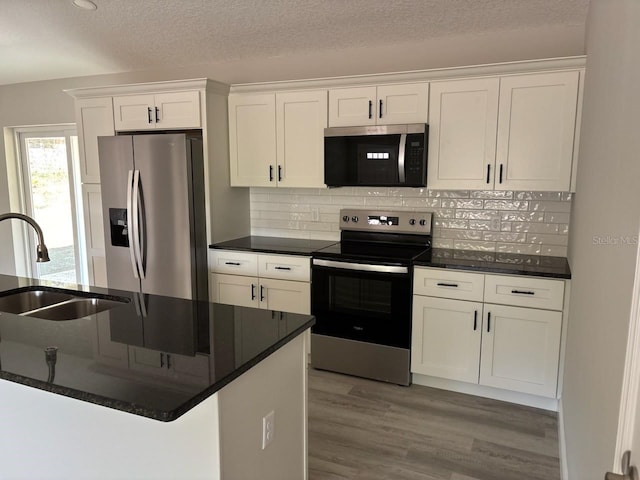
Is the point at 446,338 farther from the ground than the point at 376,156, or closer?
closer

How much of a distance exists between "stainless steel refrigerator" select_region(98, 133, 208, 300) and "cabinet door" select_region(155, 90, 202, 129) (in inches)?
5.6

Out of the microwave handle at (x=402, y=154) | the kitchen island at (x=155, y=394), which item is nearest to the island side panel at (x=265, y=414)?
the kitchen island at (x=155, y=394)

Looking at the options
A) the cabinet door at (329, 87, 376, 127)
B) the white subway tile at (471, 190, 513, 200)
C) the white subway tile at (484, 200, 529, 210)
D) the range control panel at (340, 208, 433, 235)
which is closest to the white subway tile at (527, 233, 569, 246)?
the white subway tile at (484, 200, 529, 210)

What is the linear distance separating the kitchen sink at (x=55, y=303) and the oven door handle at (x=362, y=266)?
60.8 inches

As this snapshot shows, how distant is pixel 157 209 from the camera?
3629mm

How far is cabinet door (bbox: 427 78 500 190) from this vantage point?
3.11 m

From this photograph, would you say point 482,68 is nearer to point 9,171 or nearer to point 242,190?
point 242,190

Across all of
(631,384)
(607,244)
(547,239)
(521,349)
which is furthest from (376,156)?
(631,384)

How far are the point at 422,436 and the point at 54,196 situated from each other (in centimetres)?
464

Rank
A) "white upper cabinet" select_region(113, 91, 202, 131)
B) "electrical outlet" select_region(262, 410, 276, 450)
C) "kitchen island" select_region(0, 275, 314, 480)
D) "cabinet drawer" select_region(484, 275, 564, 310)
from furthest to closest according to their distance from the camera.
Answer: "white upper cabinet" select_region(113, 91, 202, 131) → "cabinet drawer" select_region(484, 275, 564, 310) → "electrical outlet" select_region(262, 410, 276, 450) → "kitchen island" select_region(0, 275, 314, 480)

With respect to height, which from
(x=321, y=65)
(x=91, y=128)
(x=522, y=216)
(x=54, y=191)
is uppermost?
(x=321, y=65)

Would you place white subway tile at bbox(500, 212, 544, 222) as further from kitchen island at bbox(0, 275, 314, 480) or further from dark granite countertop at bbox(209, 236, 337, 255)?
kitchen island at bbox(0, 275, 314, 480)

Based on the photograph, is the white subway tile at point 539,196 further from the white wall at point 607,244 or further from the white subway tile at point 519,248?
the white wall at point 607,244

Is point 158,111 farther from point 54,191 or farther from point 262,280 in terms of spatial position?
point 54,191
